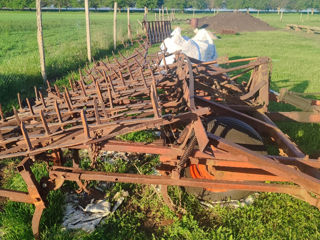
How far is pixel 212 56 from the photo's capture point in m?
10.7

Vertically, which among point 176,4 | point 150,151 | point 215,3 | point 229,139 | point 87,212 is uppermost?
point 215,3

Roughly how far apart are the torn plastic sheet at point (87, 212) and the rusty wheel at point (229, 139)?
1.12 meters

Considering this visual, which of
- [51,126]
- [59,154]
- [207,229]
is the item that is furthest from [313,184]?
[59,154]

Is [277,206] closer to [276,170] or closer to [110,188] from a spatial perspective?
[276,170]

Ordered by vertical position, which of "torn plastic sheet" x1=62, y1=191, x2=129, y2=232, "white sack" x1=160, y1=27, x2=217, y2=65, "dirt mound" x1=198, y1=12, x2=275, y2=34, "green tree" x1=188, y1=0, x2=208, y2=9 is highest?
"green tree" x1=188, y1=0, x2=208, y2=9

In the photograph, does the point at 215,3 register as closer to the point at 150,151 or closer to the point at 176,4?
the point at 176,4

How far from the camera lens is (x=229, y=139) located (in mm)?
3408

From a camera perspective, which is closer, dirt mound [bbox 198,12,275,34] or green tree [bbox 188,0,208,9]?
dirt mound [bbox 198,12,275,34]

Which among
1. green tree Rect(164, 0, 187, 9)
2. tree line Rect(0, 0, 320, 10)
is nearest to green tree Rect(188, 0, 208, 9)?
tree line Rect(0, 0, 320, 10)

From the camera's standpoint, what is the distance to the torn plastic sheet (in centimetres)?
327

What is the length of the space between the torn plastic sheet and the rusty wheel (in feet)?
3.68

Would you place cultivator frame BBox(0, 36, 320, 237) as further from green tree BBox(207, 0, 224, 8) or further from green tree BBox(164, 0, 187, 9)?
green tree BBox(207, 0, 224, 8)

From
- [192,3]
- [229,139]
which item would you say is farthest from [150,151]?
[192,3]

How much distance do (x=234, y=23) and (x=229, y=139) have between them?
37989mm
